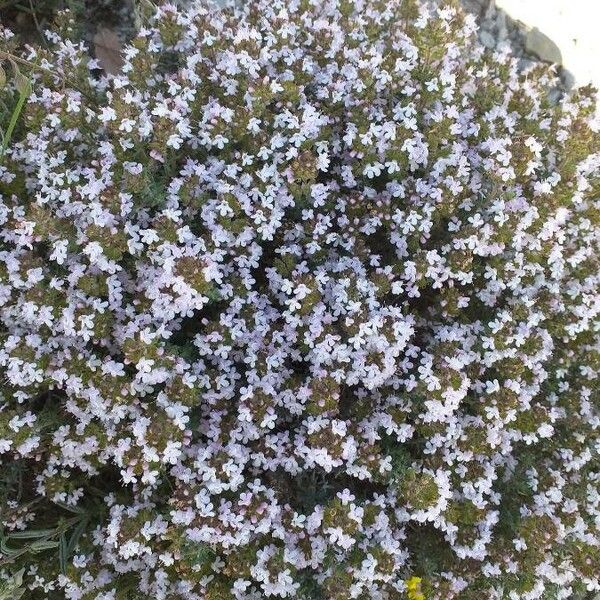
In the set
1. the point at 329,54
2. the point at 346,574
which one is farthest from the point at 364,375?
the point at 329,54

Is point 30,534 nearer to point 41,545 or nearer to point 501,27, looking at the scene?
point 41,545

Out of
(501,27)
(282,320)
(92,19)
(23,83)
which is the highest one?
(501,27)

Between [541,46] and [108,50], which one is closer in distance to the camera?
[108,50]

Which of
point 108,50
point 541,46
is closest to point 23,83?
point 108,50

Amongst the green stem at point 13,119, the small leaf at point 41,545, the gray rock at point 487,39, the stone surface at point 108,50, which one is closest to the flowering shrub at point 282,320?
the small leaf at point 41,545

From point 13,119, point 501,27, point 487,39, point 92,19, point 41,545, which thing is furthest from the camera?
point 501,27

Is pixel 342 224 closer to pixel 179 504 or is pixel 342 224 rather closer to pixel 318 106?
pixel 318 106

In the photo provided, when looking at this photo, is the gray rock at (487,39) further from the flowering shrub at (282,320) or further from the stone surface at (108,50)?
the stone surface at (108,50)
